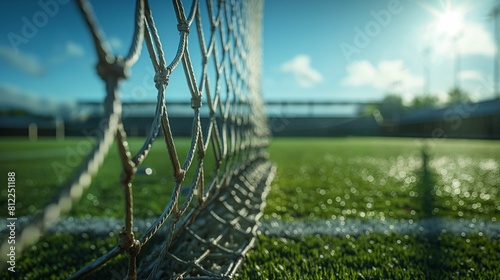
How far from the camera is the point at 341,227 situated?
2023 mm

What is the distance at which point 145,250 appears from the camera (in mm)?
1618

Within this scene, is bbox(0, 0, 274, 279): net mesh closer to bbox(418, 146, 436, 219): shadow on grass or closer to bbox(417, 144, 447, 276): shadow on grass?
bbox(417, 144, 447, 276): shadow on grass

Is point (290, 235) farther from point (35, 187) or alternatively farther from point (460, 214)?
point (35, 187)

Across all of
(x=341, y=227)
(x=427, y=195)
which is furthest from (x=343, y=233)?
(x=427, y=195)

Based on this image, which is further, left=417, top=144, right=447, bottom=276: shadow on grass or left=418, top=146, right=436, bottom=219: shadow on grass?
left=418, top=146, right=436, bottom=219: shadow on grass

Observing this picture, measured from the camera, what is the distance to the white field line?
1918 millimetres

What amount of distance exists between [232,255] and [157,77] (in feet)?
2.56

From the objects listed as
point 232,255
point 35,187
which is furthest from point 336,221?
point 35,187

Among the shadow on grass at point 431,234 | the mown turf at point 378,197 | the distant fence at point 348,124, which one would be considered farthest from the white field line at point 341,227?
the distant fence at point 348,124

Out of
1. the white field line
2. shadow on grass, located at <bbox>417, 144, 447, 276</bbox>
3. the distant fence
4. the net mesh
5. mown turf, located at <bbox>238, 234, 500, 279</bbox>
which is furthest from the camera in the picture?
the distant fence

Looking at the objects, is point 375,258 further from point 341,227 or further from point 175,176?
point 175,176

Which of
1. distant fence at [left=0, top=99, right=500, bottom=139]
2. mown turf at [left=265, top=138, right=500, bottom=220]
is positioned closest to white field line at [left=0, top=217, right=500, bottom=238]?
mown turf at [left=265, top=138, right=500, bottom=220]

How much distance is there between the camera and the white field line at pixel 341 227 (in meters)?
1.92

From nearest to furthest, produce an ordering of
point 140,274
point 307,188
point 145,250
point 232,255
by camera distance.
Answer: point 140,274
point 232,255
point 145,250
point 307,188
